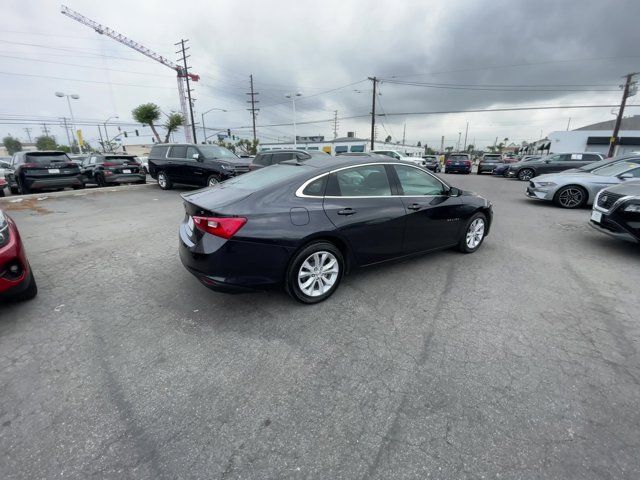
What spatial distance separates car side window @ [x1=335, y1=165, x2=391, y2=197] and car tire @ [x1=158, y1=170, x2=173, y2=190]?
1054 cm

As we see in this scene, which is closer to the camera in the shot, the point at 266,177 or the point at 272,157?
the point at 266,177

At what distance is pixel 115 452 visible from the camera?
5.92ft

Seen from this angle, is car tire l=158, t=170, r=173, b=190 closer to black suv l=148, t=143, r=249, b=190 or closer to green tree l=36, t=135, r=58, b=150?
black suv l=148, t=143, r=249, b=190

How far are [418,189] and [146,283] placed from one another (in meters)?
3.64

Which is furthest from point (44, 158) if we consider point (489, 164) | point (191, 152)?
point (489, 164)

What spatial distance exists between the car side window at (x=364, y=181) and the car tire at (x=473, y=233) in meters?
1.74

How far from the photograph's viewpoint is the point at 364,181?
3.69 metres

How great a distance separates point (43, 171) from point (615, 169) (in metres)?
17.3

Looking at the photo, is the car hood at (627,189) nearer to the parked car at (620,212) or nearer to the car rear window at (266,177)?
the parked car at (620,212)

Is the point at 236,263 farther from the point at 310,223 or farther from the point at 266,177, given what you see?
the point at 266,177

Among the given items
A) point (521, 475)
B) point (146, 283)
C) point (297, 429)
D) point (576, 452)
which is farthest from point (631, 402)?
point (146, 283)

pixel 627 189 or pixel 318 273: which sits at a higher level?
pixel 627 189

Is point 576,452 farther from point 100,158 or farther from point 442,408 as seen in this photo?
point 100,158

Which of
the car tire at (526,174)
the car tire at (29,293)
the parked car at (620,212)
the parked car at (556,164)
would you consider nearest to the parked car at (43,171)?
the car tire at (29,293)
